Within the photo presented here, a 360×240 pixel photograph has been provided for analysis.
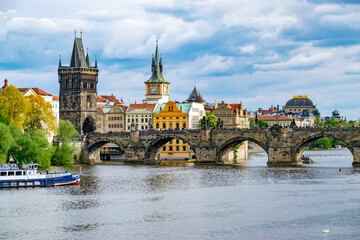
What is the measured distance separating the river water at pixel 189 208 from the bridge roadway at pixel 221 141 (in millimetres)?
17897

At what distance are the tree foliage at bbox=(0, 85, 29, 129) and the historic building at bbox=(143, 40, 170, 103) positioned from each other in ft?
211

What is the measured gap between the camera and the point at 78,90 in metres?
152

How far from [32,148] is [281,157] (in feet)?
134

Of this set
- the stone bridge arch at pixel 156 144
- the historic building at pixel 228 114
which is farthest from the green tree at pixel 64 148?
the historic building at pixel 228 114

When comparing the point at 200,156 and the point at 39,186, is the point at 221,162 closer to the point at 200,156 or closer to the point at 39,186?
the point at 200,156

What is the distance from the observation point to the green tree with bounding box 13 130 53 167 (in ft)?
332

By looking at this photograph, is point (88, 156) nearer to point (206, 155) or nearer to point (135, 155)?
point (135, 155)

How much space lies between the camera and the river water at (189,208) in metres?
55.4

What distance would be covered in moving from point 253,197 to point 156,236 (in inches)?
859

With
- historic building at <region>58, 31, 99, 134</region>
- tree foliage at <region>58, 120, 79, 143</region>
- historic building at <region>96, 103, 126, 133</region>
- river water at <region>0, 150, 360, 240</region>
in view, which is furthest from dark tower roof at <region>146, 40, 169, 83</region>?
river water at <region>0, 150, 360, 240</region>

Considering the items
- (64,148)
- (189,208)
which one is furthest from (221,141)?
(189,208)

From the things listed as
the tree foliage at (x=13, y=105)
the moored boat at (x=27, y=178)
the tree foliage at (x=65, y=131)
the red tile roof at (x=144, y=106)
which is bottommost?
the moored boat at (x=27, y=178)

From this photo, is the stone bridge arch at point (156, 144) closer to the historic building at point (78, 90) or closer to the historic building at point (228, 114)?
the historic building at point (78, 90)

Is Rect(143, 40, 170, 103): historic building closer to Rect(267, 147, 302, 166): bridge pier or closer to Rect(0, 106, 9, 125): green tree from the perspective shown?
Rect(267, 147, 302, 166): bridge pier
